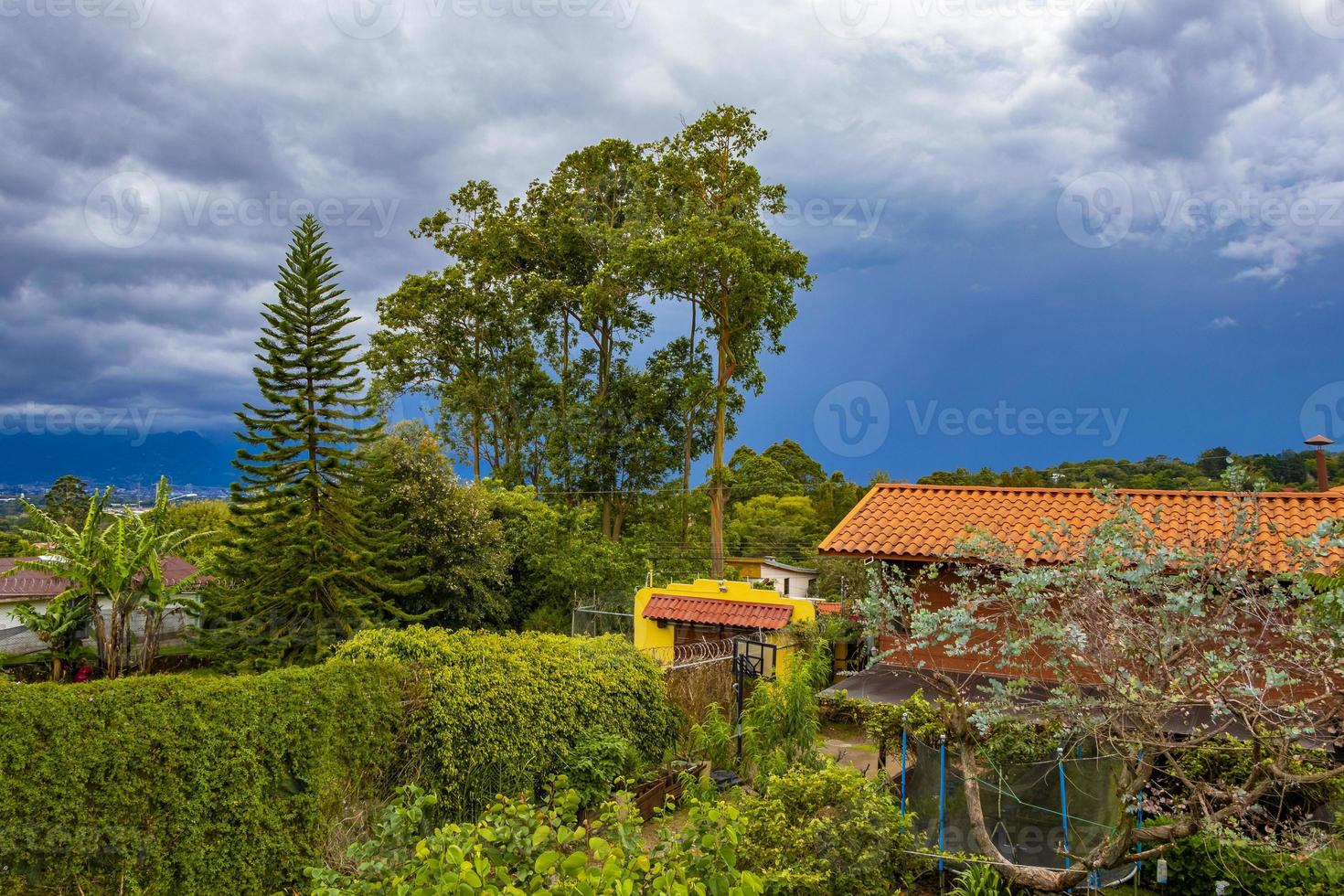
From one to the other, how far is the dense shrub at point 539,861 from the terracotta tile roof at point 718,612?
9.71 m

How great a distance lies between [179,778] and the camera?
530 centimetres

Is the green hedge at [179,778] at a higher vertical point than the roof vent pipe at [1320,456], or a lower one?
lower

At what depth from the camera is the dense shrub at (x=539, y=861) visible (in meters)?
2.32

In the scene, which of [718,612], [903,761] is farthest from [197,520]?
[903,761]

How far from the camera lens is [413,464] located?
1681 cm

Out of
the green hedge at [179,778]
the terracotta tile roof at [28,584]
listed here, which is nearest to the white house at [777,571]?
the terracotta tile roof at [28,584]

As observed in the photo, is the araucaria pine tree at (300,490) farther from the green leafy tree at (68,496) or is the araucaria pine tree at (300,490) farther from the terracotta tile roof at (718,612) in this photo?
the green leafy tree at (68,496)

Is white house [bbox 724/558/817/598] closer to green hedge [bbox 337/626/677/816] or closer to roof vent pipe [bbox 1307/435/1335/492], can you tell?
roof vent pipe [bbox 1307/435/1335/492]

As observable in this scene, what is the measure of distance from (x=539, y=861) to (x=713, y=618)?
1143 cm

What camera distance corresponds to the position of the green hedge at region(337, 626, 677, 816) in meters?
6.68

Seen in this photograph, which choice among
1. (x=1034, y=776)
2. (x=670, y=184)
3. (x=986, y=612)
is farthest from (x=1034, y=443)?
(x=1034, y=776)

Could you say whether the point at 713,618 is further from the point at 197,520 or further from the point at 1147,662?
the point at 197,520

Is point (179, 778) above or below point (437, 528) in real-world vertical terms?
below

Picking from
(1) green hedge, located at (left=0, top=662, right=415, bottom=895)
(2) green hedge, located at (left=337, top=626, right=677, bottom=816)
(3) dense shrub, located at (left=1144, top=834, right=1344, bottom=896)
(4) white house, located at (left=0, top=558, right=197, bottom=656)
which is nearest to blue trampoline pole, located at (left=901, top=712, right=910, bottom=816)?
(3) dense shrub, located at (left=1144, top=834, right=1344, bottom=896)
